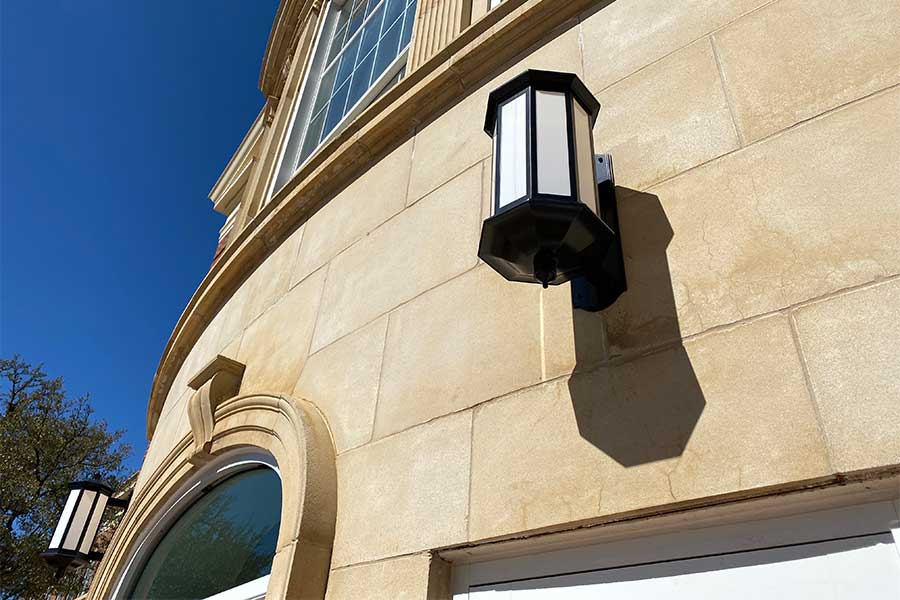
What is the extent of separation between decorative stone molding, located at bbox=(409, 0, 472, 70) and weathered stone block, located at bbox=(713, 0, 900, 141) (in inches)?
106

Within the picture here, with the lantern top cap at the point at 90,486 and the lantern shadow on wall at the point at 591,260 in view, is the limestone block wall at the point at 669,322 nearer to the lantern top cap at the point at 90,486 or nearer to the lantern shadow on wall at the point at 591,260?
the lantern shadow on wall at the point at 591,260

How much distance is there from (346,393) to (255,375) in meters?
1.55

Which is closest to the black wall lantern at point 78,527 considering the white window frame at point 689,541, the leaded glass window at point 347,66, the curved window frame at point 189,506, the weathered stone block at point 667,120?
the curved window frame at point 189,506

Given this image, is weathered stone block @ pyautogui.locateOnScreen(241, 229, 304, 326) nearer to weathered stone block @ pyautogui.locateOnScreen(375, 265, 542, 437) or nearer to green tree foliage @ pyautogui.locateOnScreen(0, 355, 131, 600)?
weathered stone block @ pyautogui.locateOnScreen(375, 265, 542, 437)

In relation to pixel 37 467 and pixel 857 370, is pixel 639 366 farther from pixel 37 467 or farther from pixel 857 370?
pixel 37 467

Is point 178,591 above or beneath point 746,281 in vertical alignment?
beneath

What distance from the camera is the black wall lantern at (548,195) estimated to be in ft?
6.05

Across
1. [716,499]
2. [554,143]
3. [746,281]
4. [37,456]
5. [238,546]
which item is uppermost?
[37,456]

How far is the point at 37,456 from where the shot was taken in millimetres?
15469

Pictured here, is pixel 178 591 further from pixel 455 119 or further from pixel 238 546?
pixel 455 119

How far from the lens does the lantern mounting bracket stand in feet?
7.09

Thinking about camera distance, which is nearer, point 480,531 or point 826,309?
point 826,309

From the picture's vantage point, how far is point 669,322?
200cm

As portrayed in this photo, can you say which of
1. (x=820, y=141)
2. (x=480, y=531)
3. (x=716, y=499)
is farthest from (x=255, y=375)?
(x=820, y=141)
